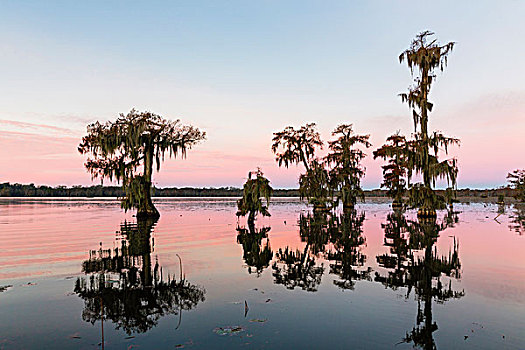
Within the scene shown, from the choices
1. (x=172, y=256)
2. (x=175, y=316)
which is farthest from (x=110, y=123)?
(x=175, y=316)

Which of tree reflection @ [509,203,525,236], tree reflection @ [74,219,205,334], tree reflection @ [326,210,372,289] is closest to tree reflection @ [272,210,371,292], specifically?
tree reflection @ [326,210,372,289]

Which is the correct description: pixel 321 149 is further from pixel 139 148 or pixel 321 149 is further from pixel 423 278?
pixel 423 278

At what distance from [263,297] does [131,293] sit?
318cm

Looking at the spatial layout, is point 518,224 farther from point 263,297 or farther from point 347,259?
point 263,297

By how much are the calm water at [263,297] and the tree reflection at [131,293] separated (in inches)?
1.5

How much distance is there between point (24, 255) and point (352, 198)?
40724 millimetres

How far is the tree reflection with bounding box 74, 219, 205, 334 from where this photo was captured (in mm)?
6684

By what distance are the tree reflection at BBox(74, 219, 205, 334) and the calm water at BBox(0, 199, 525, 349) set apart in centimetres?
4

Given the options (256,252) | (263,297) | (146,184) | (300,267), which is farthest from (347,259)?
(146,184)

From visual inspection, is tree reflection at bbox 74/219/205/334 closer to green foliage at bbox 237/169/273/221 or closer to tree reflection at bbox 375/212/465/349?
tree reflection at bbox 375/212/465/349

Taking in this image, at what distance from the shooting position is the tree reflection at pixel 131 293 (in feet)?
21.9

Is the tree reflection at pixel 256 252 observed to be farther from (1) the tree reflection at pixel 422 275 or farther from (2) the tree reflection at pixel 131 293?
(1) the tree reflection at pixel 422 275

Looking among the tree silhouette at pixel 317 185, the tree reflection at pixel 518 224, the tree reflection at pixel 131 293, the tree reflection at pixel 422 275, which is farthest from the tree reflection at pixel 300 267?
the tree silhouette at pixel 317 185

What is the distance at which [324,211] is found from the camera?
138ft
